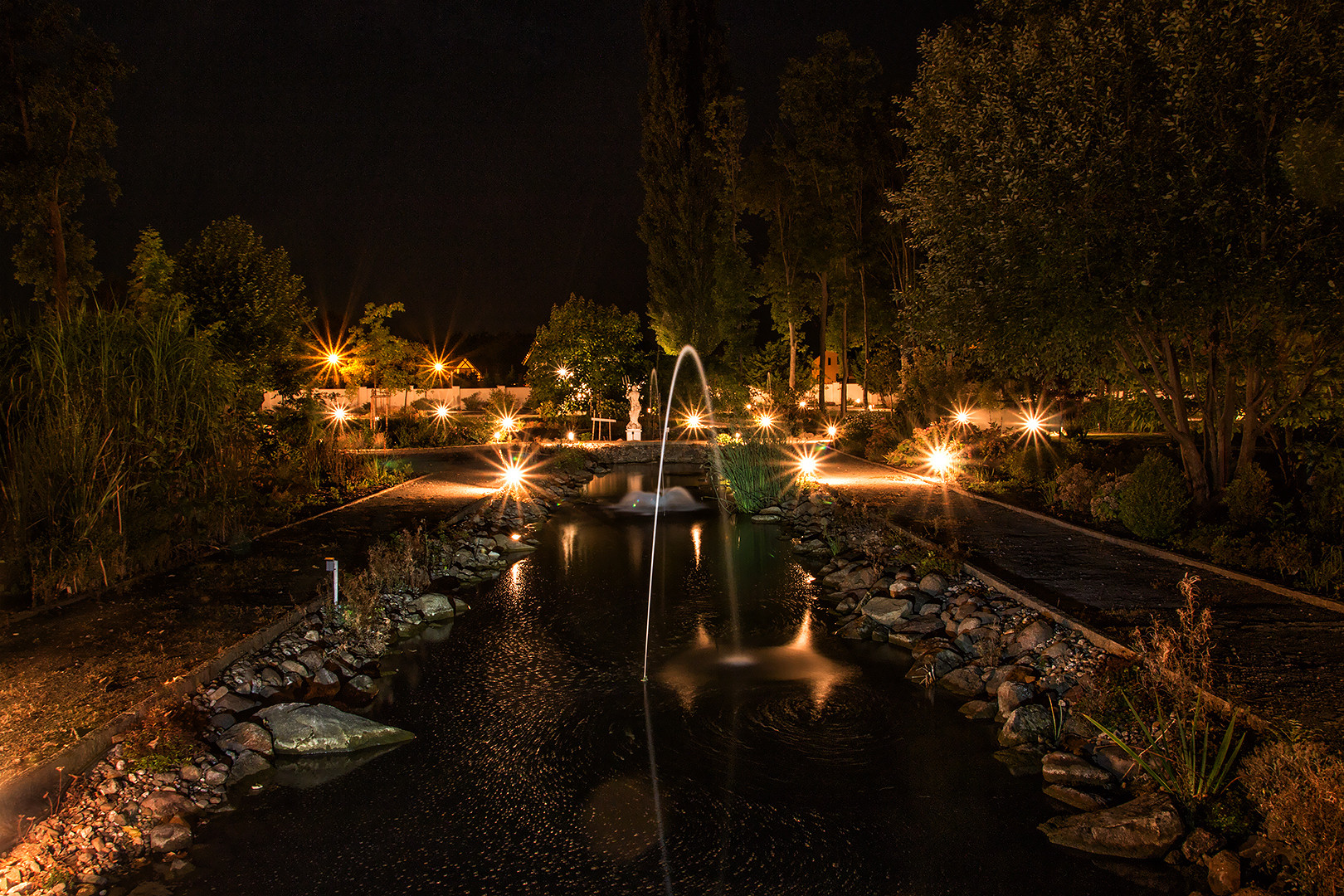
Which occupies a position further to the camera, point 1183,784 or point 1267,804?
point 1183,784

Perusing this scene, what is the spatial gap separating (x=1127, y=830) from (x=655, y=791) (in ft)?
Result: 10.5

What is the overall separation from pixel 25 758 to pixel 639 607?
23.6 ft

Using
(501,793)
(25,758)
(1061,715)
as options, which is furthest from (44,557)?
(1061,715)

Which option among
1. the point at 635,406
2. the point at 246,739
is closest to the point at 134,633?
the point at 246,739

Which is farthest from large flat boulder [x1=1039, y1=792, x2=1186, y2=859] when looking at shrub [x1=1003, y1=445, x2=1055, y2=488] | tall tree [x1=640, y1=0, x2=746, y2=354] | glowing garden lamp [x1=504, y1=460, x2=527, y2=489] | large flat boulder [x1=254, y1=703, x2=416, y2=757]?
tall tree [x1=640, y1=0, x2=746, y2=354]

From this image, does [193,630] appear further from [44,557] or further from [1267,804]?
[1267,804]

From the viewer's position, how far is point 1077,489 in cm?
1415

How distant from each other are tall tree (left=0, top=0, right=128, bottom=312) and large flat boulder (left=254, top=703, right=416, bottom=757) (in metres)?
17.2

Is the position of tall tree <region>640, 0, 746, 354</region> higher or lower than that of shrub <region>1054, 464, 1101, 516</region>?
higher

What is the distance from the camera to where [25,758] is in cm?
503

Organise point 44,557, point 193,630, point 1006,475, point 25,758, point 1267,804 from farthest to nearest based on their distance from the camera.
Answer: point 1006,475 → point 44,557 → point 193,630 → point 25,758 → point 1267,804

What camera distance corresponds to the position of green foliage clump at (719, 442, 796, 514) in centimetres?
2003

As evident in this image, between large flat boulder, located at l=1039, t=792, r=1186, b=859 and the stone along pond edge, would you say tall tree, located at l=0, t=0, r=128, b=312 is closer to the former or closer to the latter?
the stone along pond edge

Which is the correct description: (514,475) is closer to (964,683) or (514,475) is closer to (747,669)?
(747,669)
